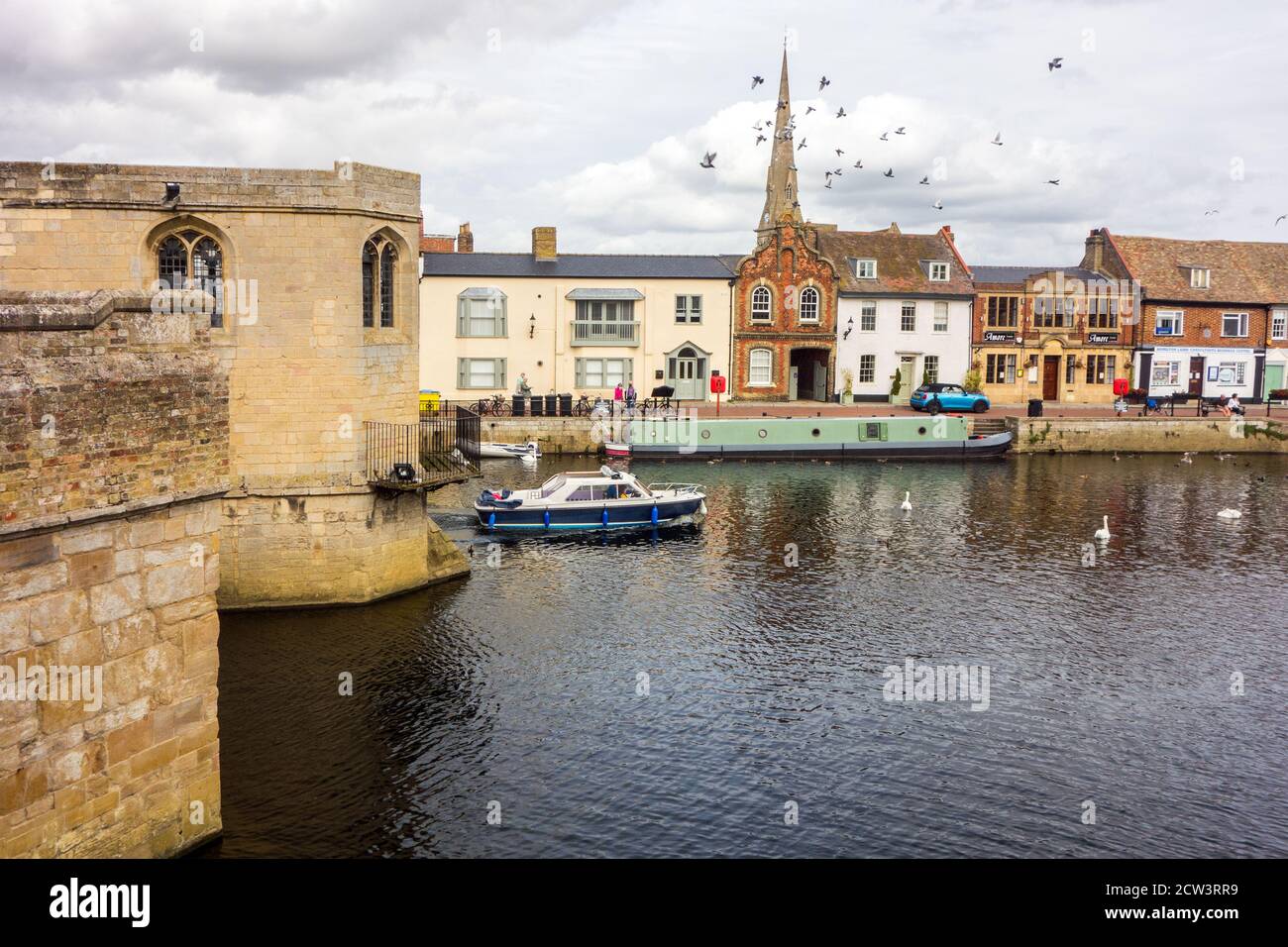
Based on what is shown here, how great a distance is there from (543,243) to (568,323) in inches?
197

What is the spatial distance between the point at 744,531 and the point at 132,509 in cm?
2478

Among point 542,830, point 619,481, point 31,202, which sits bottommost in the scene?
point 542,830

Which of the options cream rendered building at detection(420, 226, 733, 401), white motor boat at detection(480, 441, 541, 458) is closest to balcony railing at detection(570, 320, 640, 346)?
cream rendered building at detection(420, 226, 733, 401)

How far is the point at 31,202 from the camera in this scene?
2133 cm

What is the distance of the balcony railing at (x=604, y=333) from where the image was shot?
60375 millimetres

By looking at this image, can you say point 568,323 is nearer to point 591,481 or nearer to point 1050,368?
point 591,481

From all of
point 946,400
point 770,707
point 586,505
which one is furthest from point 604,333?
point 770,707

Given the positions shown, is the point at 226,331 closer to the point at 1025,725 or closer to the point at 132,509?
the point at 132,509

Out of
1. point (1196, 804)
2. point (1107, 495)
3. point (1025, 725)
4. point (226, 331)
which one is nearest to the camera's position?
point (1196, 804)

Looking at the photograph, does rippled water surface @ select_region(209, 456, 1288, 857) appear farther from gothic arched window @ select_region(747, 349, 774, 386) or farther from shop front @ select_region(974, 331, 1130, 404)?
shop front @ select_region(974, 331, 1130, 404)

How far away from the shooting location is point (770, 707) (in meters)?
19.8

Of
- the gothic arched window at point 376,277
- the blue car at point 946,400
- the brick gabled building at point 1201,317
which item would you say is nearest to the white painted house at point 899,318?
the blue car at point 946,400

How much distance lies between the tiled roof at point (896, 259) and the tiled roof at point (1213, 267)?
11.9 metres

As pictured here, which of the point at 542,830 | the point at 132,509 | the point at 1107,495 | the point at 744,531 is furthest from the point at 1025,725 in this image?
the point at 1107,495
